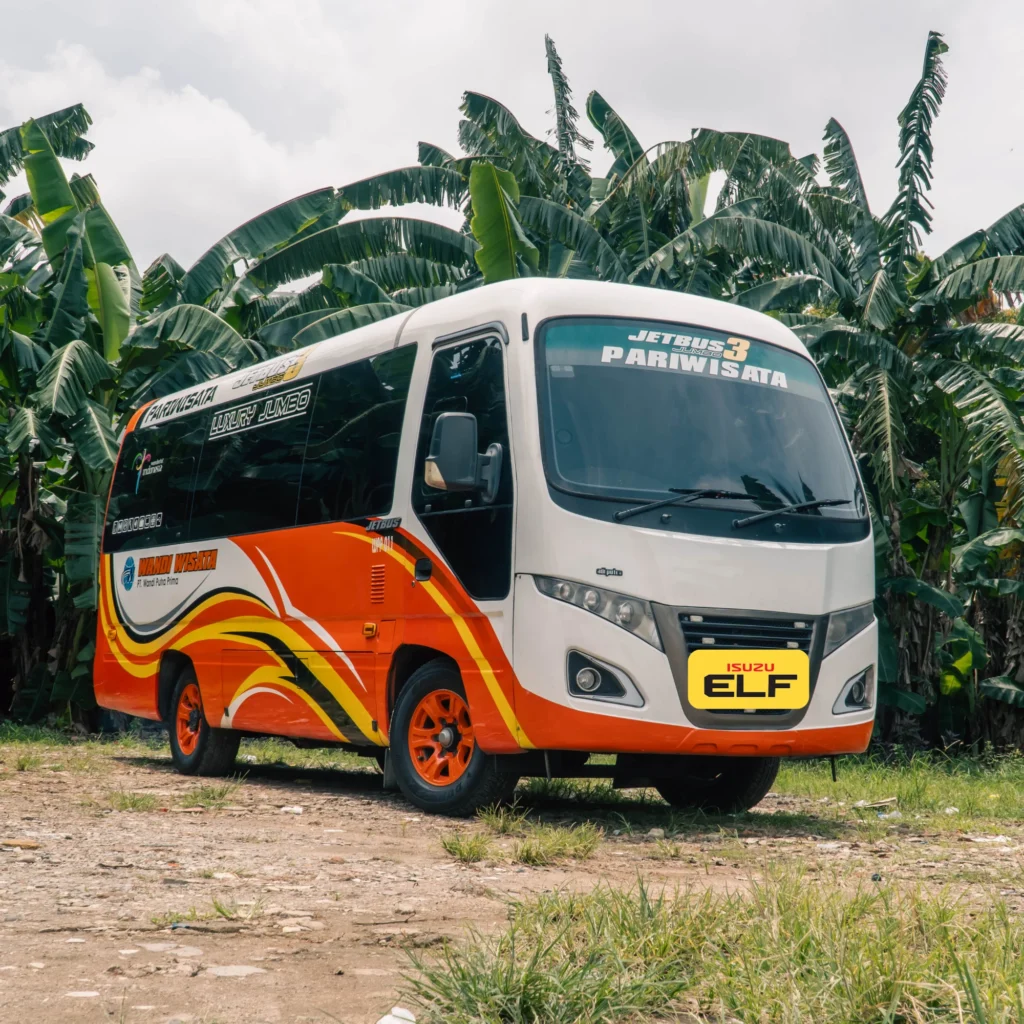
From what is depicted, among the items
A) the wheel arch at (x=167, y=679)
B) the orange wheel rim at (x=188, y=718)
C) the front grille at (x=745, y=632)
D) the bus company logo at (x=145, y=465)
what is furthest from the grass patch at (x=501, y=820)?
the bus company logo at (x=145, y=465)

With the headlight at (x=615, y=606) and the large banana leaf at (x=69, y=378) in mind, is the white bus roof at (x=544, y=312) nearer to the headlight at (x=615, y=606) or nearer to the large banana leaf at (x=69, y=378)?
the headlight at (x=615, y=606)

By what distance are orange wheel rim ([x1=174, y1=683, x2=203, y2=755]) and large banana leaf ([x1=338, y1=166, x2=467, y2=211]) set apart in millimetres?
8684

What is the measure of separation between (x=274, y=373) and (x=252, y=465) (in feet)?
2.38

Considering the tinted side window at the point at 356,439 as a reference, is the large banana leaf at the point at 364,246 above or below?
above

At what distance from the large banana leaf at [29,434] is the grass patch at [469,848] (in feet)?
31.0

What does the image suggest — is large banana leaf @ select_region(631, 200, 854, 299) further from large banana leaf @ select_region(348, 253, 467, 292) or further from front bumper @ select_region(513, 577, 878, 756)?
front bumper @ select_region(513, 577, 878, 756)

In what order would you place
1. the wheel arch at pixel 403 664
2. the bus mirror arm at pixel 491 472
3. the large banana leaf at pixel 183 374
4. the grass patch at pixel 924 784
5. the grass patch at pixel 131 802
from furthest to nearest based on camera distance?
the large banana leaf at pixel 183 374, the grass patch at pixel 924 784, the wheel arch at pixel 403 664, the grass patch at pixel 131 802, the bus mirror arm at pixel 491 472

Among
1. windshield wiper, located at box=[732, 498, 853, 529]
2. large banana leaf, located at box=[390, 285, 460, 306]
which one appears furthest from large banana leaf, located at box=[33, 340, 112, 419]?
windshield wiper, located at box=[732, 498, 853, 529]

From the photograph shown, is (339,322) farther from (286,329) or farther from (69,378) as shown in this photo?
(69,378)

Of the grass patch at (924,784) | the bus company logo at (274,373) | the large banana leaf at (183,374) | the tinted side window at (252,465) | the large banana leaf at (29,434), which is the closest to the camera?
the grass patch at (924,784)

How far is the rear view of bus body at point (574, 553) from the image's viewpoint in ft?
23.1

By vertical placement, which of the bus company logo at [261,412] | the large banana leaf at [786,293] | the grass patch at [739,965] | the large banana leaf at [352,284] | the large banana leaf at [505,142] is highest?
the large banana leaf at [505,142]

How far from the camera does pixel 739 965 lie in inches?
134

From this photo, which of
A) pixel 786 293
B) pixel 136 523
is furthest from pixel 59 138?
pixel 786 293
